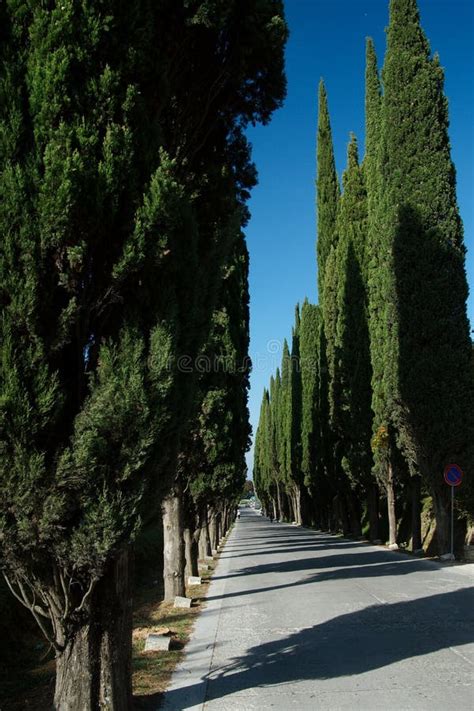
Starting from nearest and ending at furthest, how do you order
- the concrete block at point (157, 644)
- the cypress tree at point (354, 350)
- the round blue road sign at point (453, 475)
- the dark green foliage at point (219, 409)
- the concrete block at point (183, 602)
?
the concrete block at point (157, 644)
the concrete block at point (183, 602)
the dark green foliage at point (219, 409)
the round blue road sign at point (453, 475)
the cypress tree at point (354, 350)

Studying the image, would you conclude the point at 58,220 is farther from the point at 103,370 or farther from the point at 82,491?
the point at 82,491

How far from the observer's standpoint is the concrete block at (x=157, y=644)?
7.59 m

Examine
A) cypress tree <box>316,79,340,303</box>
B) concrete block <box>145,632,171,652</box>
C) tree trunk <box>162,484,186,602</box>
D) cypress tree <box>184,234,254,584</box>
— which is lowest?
concrete block <box>145,632,171,652</box>

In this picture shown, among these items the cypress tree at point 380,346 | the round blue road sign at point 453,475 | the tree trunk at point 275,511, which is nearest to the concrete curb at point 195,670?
the round blue road sign at point 453,475

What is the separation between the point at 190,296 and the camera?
16.5 feet

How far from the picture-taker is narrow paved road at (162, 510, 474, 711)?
17.9 feet

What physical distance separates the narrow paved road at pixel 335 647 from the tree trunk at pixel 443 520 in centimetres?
410

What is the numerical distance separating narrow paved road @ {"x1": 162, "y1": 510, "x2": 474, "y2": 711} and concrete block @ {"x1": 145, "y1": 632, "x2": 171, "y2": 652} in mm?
336

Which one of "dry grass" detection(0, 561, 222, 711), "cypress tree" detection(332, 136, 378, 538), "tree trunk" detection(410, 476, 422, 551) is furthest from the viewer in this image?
"cypress tree" detection(332, 136, 378, 538)

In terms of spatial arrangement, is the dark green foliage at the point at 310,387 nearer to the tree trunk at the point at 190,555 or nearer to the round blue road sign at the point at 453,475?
the round blue road sign at the point at 453,475

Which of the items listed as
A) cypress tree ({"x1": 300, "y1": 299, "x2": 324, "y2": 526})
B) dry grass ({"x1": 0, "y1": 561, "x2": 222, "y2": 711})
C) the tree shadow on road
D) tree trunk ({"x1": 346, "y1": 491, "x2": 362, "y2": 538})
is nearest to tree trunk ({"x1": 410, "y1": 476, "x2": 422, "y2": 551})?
tree trunk ({"x1": 346, "y1": 491, "x2": 362, "y2": 538})

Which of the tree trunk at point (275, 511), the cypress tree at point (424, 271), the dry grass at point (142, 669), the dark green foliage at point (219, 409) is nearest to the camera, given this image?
the dry grass at point (142, 669)

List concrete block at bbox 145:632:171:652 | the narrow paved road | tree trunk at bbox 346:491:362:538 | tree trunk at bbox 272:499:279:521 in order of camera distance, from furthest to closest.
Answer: tree trunk at bbox 272:499:279:521 < tree trunk at bbox 346:491:362:538 < concrete block at bbox 145:632:171:652 < the narrow paved road

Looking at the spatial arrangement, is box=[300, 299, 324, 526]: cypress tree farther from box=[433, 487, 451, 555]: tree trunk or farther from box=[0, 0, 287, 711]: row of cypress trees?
box=[0, 0, 287, 711]: row of cypress trees
